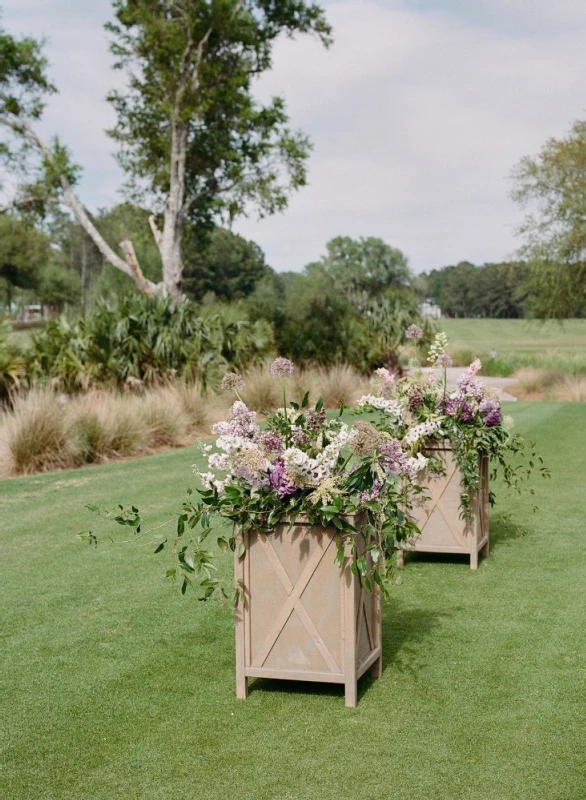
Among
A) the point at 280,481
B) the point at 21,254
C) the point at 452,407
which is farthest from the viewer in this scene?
the point at 21,254

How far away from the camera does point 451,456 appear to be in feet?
18.2

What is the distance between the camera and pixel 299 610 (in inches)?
139

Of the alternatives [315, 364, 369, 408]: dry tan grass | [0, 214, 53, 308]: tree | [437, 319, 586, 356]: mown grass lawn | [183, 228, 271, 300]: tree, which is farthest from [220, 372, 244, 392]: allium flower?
[183, 228, 271, 300]: tree

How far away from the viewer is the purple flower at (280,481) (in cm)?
338

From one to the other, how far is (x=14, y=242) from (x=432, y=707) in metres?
49.4

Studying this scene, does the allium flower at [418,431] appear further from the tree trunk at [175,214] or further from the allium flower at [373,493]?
the tree trunk at [175,214]

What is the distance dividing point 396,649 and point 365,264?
339 feet

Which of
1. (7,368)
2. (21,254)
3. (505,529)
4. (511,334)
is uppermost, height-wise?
(21,254)

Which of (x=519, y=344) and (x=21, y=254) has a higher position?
(x=21, y=254)

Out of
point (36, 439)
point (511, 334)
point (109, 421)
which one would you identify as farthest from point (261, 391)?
point (511, 334)

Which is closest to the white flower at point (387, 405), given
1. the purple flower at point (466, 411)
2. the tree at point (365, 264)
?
the purple flower at point (466, 411)

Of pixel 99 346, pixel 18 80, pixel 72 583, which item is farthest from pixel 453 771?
pixel 18 80

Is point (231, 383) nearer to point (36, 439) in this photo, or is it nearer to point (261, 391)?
point (36, 439)

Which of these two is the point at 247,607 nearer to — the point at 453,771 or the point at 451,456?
the point at 453,771
